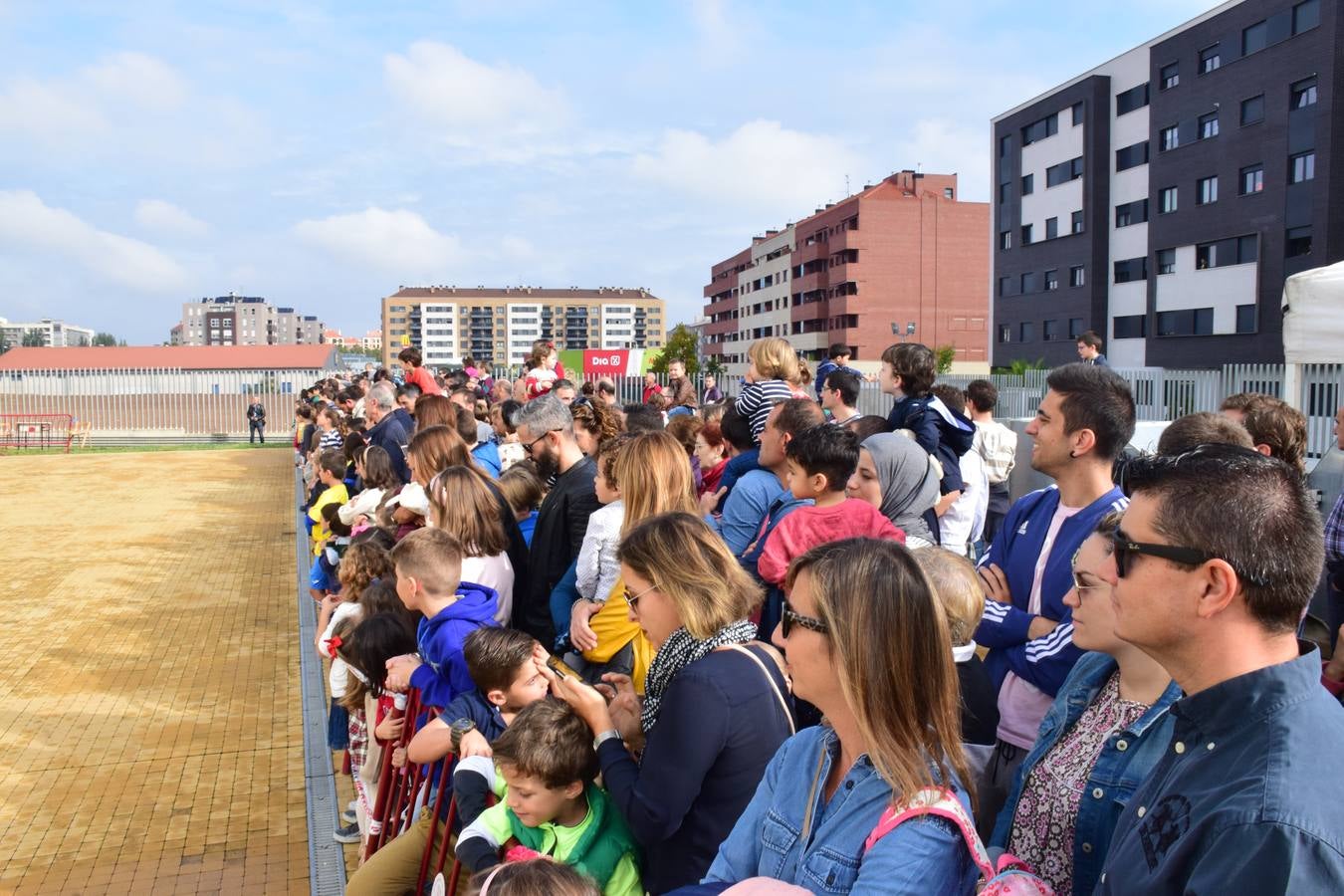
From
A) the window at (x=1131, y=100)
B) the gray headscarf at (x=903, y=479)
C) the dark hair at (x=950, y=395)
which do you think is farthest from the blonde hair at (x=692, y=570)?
the window at (x=1131, y=100)

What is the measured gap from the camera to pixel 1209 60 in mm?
38594

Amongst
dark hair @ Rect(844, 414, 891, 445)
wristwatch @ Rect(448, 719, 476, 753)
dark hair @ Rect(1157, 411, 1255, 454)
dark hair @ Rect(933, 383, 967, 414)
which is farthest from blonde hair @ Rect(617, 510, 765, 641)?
dark hair @ Rect(933, 383, 967, 414)

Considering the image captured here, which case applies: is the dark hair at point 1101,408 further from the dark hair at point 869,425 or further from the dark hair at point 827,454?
the dark hair at point 869,425

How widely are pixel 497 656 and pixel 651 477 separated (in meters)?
1.12

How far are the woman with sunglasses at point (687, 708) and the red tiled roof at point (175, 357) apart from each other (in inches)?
2046

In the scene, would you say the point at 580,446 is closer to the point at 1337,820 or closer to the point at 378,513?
the point at 378,513

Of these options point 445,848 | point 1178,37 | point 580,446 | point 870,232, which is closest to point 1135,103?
point 1178,37

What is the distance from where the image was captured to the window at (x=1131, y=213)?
4409 centimetres

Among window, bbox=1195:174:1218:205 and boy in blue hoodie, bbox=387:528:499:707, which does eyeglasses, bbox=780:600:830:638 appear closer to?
boy in blue hoodie, bbox=387:528:499:707

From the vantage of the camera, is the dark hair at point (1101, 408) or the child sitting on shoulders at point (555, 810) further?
the dark hair at point (1101, 408)

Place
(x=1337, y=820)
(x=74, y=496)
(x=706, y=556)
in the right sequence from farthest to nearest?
1. (x=74, y=496)
2. (x=706, y=556)
3. (x=1337, y=820)

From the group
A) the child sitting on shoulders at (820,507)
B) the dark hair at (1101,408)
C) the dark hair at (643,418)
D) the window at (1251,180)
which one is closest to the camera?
the dark hair at (1101,408)

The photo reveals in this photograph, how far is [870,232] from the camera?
251 ft

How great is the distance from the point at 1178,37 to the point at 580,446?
4295 centimetres
